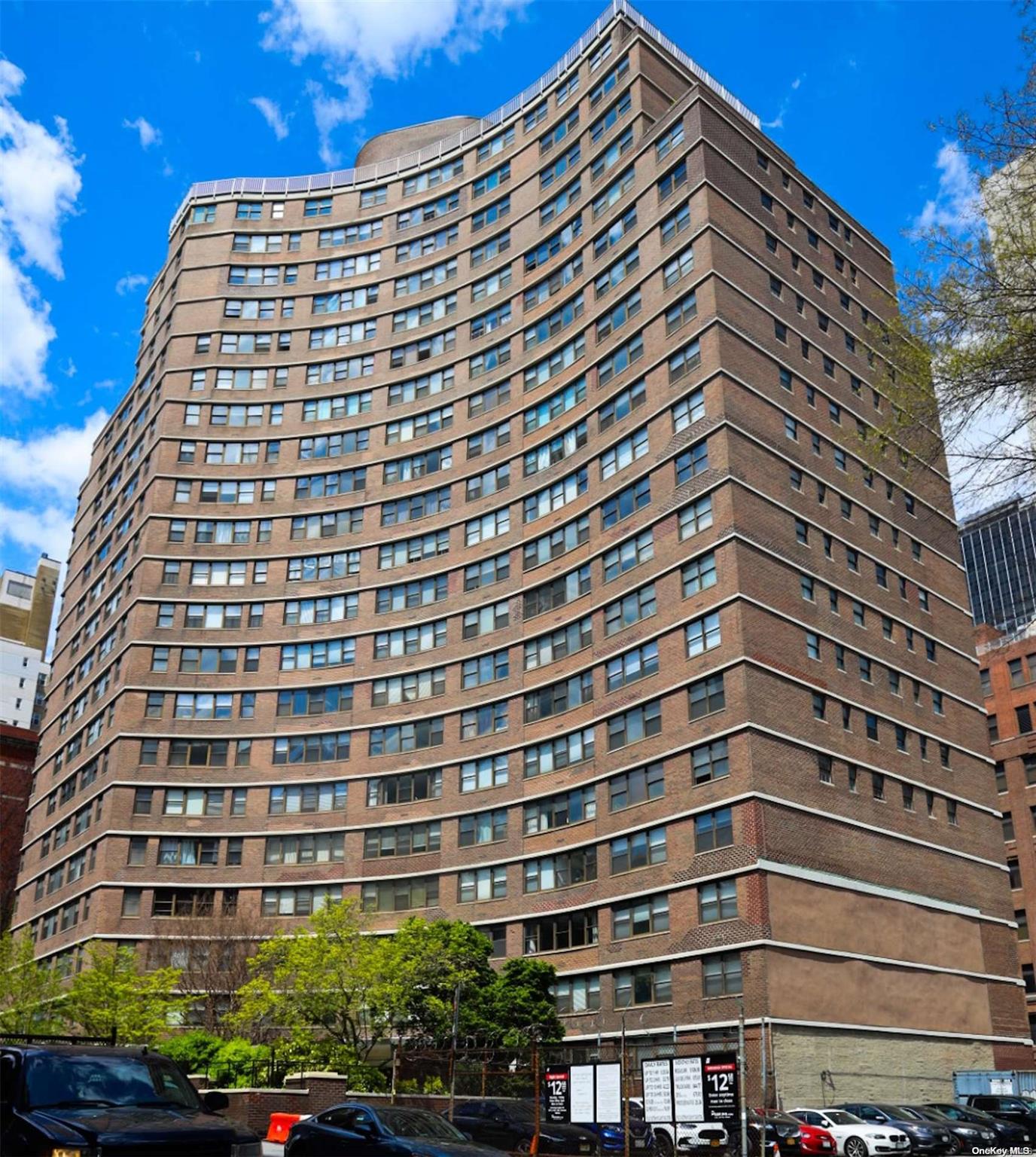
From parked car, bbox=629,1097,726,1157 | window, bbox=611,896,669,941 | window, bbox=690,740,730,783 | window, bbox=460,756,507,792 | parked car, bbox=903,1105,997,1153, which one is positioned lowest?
parked car, bbox=903,1105,997,1153

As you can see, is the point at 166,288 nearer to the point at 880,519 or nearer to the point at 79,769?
the point at 79,769

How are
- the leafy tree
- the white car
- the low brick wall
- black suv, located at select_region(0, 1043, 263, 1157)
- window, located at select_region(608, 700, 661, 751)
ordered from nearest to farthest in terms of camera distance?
1. black suv, located at select_region(0, 1043, 263, 1157)
2. the white car
3. the low brick wall
4. the leafy tree
5. window, located at select_region(608, 700, 661, 751)

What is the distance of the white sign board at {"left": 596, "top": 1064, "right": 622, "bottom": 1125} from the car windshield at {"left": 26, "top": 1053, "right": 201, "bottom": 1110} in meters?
10.0

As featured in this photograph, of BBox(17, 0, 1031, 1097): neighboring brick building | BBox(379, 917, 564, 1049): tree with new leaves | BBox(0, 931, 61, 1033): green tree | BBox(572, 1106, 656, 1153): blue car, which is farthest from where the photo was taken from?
BBox(0, 931, 61, 1033): green tree

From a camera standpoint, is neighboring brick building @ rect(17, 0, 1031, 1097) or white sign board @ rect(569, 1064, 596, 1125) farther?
neighboring brick building @ rect(17, 0, 1031, 1097)

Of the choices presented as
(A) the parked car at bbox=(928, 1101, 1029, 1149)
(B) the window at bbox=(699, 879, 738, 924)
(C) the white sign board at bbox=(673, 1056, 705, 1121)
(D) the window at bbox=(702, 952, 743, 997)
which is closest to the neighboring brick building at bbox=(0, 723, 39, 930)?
(B) the window at bbox=(699, 879, 738, 924)

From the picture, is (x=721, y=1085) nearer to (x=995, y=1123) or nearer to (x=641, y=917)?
(x=995, y=1123)

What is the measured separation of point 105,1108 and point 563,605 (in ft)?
146

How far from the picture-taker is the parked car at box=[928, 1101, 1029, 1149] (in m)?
34.9

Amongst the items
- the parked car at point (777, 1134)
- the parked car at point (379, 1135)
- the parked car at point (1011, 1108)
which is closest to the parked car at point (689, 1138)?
the parked car at point (777, 1134)

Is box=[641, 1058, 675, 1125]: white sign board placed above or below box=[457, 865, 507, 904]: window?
below

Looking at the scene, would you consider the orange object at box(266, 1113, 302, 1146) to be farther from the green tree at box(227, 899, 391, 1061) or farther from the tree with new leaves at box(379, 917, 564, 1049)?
the tree with new leaves at box(379, 917, 564, 1049)

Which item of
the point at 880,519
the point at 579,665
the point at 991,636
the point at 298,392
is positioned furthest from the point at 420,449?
the point at 991,636

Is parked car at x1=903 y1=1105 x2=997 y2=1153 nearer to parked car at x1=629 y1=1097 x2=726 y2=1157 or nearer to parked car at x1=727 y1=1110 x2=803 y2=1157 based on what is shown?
parked car at x1=727 y1=1110 x2=803 y2=1157
